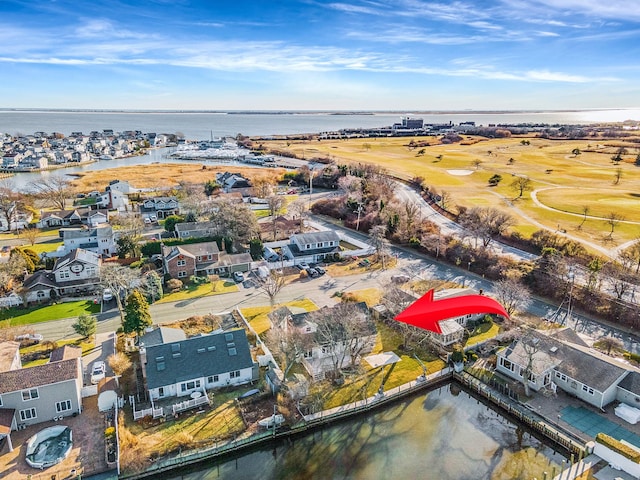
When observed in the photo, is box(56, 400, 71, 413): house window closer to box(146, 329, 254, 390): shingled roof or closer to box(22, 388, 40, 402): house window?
box(22, 388, 40, 402): house window

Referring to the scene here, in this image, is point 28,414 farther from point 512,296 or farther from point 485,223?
point 485,223

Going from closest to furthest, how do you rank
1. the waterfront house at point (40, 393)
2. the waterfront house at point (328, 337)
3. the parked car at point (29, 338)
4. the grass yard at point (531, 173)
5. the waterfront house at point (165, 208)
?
the waterfront house at point (40, 393)
the waterfront house at point (328, 337)
the parked car at point (29, 338)
the grass yard at point (531, 173)
the waterfront house at point (165, 208)

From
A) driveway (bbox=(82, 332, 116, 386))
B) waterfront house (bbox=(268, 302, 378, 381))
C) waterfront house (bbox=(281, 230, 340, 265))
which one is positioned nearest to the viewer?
waterfront house (bbox=(268, 302, 378, 381))

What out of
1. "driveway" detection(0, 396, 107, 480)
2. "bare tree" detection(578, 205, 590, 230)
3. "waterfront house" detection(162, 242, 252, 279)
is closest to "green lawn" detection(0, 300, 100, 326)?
"waterfront house" detection(162, 242, 252, 279)

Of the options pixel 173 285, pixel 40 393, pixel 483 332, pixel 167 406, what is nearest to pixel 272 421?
pixel 167 406

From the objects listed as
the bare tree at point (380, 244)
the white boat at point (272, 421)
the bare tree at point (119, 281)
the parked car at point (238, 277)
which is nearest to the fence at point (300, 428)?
the white boat at point (272, 421)

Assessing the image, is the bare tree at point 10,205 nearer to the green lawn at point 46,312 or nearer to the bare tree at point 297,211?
the green lawn at point 46,312

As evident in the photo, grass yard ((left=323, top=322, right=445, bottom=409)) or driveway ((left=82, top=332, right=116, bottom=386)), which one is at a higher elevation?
driveway ((left=82, top=332, right=116, bottom=386))
